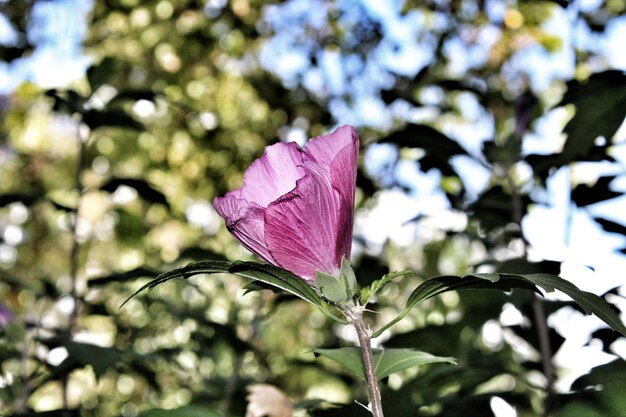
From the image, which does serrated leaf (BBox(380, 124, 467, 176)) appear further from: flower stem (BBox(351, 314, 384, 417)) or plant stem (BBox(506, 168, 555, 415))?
flower stem (BBox(351, 314, 384, 417))

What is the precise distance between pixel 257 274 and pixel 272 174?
10 centimetres

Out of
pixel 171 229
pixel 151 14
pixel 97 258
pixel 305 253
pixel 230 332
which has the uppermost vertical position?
pixel 305 253

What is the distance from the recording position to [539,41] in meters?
2.74

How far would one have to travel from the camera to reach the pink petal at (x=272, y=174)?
0.62 meters

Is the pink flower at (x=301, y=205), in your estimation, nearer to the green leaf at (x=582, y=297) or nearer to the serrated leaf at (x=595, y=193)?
the green leaf at (x=582, y=297)

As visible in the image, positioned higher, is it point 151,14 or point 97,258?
point 151,14

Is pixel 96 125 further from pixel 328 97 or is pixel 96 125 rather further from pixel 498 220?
pixel 328 97

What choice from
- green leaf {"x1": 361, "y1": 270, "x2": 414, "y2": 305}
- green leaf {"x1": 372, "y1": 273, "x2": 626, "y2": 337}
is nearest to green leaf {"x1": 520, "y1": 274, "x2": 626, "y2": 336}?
green leaf {"x1": 372, "y1": 273, "x2": 626, "y2": 337}

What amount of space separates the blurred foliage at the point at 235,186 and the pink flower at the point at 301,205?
0.58ft

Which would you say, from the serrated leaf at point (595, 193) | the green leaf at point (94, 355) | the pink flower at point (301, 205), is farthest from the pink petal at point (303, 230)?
the serrated leaf at point (595, 193)

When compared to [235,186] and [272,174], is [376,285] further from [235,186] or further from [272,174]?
[235,186]

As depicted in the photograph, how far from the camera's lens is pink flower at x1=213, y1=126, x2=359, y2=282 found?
0.59 metres

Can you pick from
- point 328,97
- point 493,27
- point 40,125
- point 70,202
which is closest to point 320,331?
point 328,97

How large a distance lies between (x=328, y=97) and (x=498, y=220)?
1532mm
